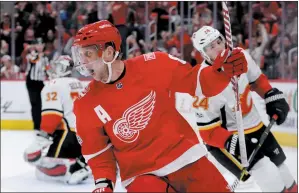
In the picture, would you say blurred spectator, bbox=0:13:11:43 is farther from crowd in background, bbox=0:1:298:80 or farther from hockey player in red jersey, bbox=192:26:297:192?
hockey player in red jersey, bbox=192:26:297:192

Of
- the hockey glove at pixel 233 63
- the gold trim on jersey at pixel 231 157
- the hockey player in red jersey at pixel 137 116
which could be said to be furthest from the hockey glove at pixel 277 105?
the hockey glove at pixel 233 63

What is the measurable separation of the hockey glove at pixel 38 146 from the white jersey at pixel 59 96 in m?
0.16

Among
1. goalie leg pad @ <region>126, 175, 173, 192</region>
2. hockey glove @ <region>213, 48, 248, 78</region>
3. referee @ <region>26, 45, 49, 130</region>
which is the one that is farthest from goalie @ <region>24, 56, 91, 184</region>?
hockey glove @ <region>213, 48, 248, 78</region>

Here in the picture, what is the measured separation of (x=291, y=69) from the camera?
5.99 metres

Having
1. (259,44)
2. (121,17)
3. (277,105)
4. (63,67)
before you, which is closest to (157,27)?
(121,17)

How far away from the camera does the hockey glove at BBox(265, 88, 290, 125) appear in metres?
2.90

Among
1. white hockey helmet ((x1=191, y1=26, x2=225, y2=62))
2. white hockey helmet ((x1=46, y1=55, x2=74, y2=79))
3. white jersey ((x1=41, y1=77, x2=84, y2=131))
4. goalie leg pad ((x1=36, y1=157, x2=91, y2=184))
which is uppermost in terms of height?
white hockey helmet ((x1=191, y1=26, x2=225, y2=62))

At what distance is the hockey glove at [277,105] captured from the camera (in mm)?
2902

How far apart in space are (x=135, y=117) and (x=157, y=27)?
512 cm

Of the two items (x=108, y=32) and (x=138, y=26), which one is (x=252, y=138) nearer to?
(x=108, y=32)

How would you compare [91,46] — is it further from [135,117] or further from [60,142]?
[60,142]

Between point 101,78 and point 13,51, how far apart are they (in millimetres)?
6141

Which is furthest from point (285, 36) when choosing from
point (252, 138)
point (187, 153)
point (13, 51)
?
point (187, 153)

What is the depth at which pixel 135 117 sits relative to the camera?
2197 millimetres
